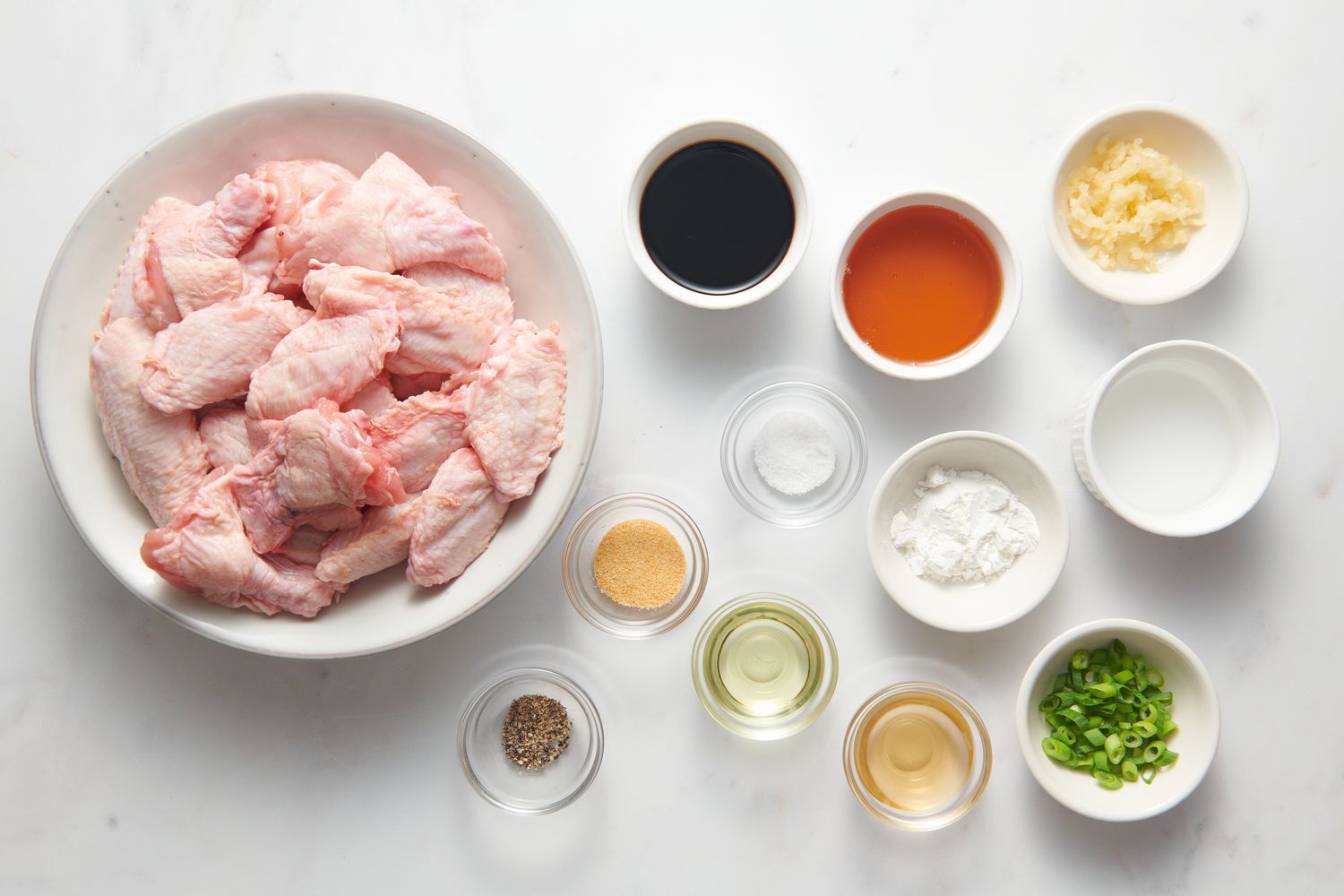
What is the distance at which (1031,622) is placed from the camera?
2.00 metres

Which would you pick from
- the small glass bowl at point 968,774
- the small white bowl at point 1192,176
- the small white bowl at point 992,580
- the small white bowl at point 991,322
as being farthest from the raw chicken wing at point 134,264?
the small white bowl at point 1192,176

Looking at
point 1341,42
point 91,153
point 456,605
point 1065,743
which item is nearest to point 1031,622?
point 1065,743

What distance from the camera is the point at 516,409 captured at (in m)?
1.64

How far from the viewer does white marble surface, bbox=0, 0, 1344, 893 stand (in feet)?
6.35

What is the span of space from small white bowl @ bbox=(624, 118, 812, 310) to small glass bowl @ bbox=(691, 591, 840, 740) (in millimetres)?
628

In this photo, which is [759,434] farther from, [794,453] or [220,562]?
[220,562]

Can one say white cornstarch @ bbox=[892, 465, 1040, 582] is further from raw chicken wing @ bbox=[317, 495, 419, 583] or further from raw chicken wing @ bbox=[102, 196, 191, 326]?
raw chicken wing @ bbox=[102, 196, 191, 326]

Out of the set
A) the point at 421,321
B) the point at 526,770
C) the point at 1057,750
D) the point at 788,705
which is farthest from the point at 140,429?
the point at 1057,750

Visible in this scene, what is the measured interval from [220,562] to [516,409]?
1.86ft

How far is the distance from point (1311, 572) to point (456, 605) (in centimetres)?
184

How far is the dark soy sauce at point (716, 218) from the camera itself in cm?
184

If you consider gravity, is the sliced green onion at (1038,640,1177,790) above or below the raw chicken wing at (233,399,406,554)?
below

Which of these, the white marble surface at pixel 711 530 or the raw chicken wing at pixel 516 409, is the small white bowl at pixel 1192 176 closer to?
the white marble surface at pixel 711 530

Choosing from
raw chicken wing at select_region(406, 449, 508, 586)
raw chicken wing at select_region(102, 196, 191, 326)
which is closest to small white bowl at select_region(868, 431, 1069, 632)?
raw chicken wing at select_region(406, 449, 508, 586)
